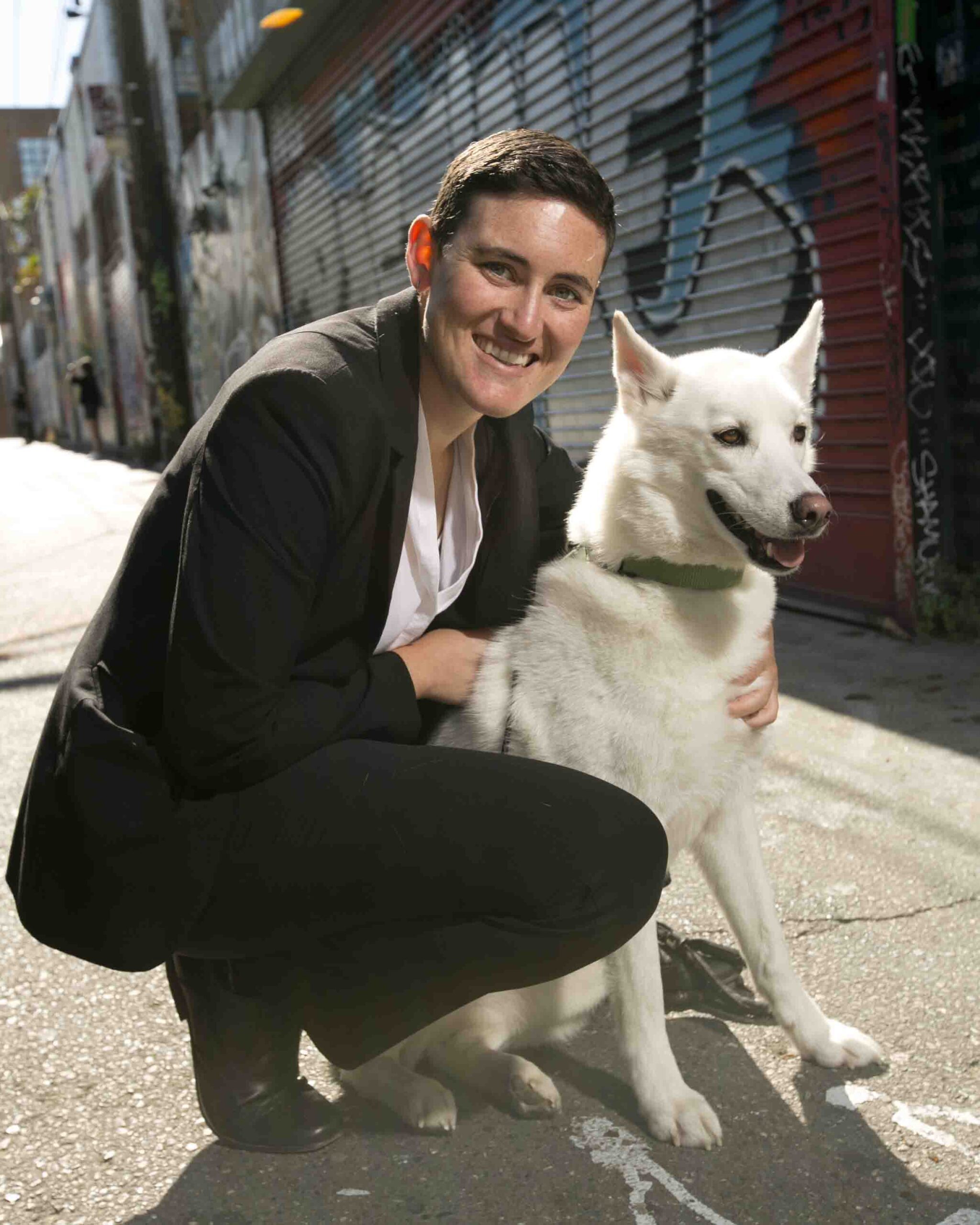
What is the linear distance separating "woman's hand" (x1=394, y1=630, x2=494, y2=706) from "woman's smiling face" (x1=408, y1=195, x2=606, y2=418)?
17.7 inches

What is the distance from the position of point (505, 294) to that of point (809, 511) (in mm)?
671

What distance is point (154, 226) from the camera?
19688 millimetres

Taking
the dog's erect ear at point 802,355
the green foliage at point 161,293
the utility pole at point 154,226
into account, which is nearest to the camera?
the dog's erect ear at point 802,355

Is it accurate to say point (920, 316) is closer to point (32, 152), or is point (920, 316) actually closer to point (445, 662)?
point (445, 662)

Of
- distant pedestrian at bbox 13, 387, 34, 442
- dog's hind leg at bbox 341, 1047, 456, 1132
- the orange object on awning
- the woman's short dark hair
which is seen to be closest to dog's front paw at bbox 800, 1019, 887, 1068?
dog's hind leg at bbox 341, 1047, 456, 1132

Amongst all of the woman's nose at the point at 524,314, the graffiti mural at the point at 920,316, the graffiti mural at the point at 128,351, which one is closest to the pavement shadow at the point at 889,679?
the graffiti mural at the point at 920,316

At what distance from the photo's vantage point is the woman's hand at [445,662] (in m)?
2.16

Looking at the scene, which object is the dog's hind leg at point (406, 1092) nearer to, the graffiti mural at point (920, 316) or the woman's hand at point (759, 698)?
the woman's hand at point (759, 698)

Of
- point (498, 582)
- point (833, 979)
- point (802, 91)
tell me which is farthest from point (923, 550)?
point (498, 582)

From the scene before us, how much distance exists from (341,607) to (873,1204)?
1.30 metres

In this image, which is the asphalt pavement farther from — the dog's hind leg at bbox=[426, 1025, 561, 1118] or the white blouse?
the white blouse

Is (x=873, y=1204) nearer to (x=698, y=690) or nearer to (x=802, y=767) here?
(x=698, y=690)

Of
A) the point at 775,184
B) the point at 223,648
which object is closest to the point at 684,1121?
the point at 223,648

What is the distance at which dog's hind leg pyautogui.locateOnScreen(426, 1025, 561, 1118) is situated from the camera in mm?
2074
